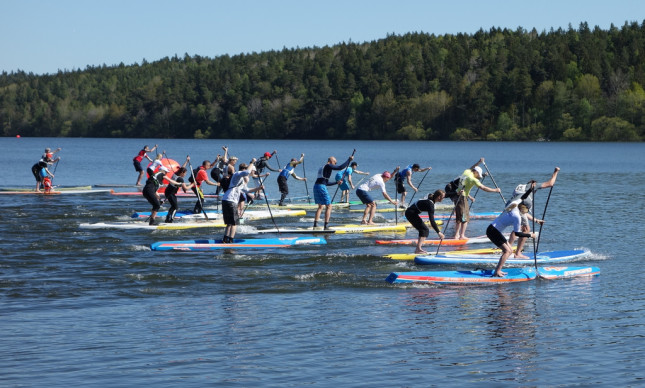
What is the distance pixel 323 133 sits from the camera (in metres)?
188

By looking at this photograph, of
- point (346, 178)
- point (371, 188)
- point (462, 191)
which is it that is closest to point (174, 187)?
point (371, 188)

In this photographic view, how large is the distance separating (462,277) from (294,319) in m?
→ 4.81

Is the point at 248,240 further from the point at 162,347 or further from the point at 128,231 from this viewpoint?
the point at 162,347

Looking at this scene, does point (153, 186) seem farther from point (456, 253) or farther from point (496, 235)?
point (496, 235)

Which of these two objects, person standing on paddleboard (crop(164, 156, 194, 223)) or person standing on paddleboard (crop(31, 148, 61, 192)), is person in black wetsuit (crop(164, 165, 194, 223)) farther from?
person standing on paddleboard (crop(31, 148, 61, 192))

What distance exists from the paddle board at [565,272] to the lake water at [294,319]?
314mm

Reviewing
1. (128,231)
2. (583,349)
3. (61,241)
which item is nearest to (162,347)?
(583,349)

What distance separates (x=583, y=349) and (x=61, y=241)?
1659 centimetres

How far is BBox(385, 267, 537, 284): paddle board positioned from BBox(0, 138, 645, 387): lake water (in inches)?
9.9

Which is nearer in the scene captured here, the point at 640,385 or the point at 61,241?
the point at 640,385

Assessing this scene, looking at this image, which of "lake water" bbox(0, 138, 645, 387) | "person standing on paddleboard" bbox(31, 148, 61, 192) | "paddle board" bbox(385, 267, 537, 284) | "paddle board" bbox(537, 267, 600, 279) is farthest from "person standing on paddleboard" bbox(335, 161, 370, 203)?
"person standing on paddleboard" bbox(31, 148, 61, 192)

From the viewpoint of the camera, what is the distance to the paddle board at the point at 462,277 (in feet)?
62.7

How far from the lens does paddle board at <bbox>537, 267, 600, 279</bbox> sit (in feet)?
65.6

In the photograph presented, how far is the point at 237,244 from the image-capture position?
79.3 feet
